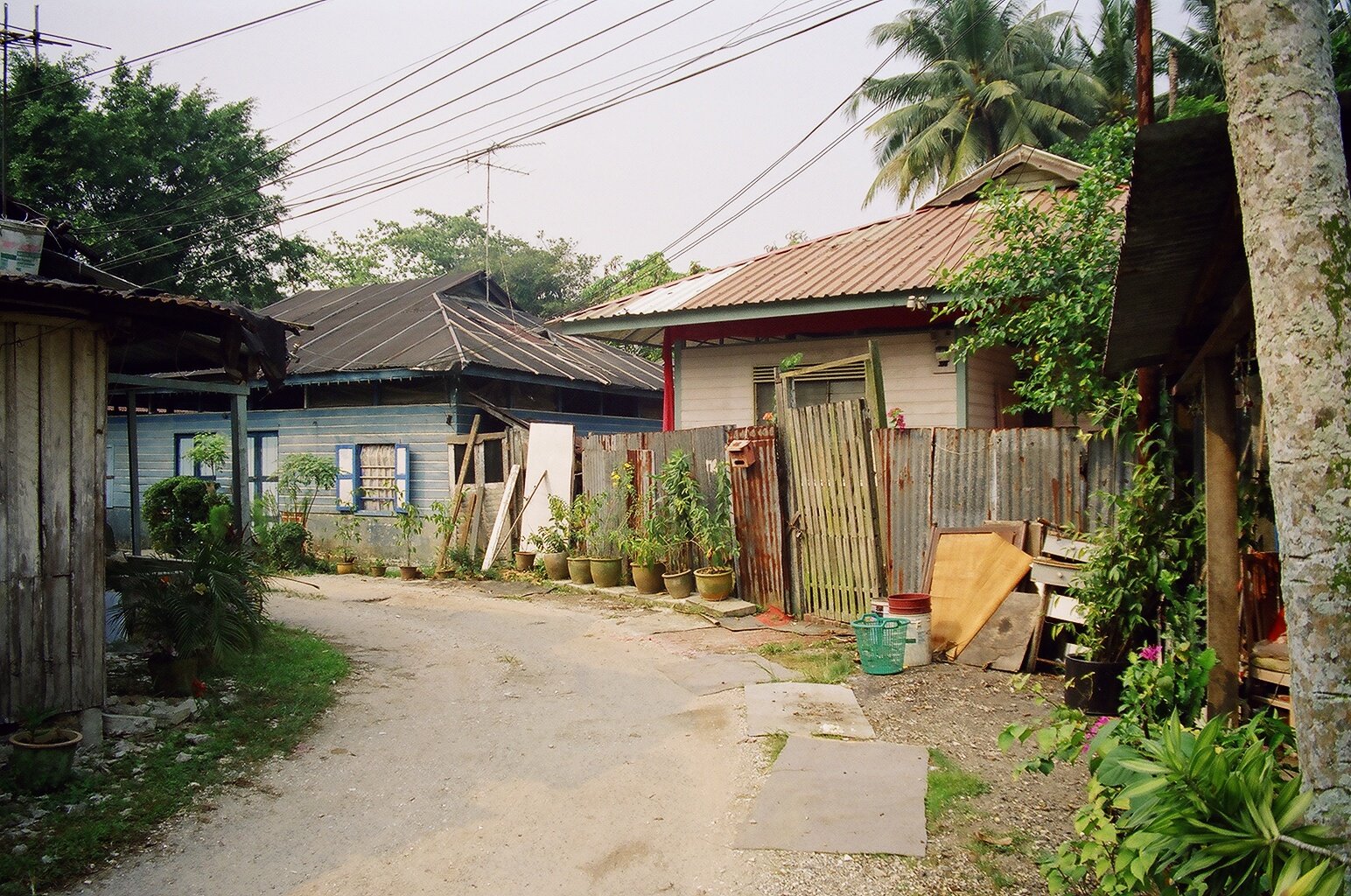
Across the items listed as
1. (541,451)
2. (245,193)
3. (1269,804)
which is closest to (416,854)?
(1269,804)

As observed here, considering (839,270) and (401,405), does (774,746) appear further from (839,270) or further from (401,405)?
(401,405)

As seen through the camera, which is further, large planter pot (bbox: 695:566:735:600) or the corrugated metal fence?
large planter pot (bbox: 695:566:735:600)

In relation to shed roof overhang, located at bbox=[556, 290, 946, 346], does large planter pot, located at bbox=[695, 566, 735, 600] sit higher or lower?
lower

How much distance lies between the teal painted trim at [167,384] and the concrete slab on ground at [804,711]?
5.30 m

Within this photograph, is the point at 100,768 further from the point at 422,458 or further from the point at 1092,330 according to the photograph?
the point at 422,458

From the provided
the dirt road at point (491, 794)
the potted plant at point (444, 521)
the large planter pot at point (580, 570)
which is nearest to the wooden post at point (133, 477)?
the dirt road at point (491, 794)

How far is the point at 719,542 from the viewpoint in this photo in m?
10.8

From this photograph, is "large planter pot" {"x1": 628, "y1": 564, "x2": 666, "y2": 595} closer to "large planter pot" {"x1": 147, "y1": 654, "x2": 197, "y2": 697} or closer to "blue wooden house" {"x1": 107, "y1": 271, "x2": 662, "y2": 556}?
"blue wooden house" {"x1": 107, "y1": 271, "x2": 662, "y2": 556}

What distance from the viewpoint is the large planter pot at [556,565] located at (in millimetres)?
13195

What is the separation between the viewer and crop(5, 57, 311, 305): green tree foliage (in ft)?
70.6

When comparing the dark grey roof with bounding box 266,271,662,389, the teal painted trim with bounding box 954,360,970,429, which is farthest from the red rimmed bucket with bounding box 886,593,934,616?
the dark grey roof with bounding box 266,271,662,389

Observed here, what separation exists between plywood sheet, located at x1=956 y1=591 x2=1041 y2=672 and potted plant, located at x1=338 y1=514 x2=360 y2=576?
11.4 m

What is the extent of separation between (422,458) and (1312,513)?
571 inches

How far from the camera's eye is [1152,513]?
5977 millimetres
